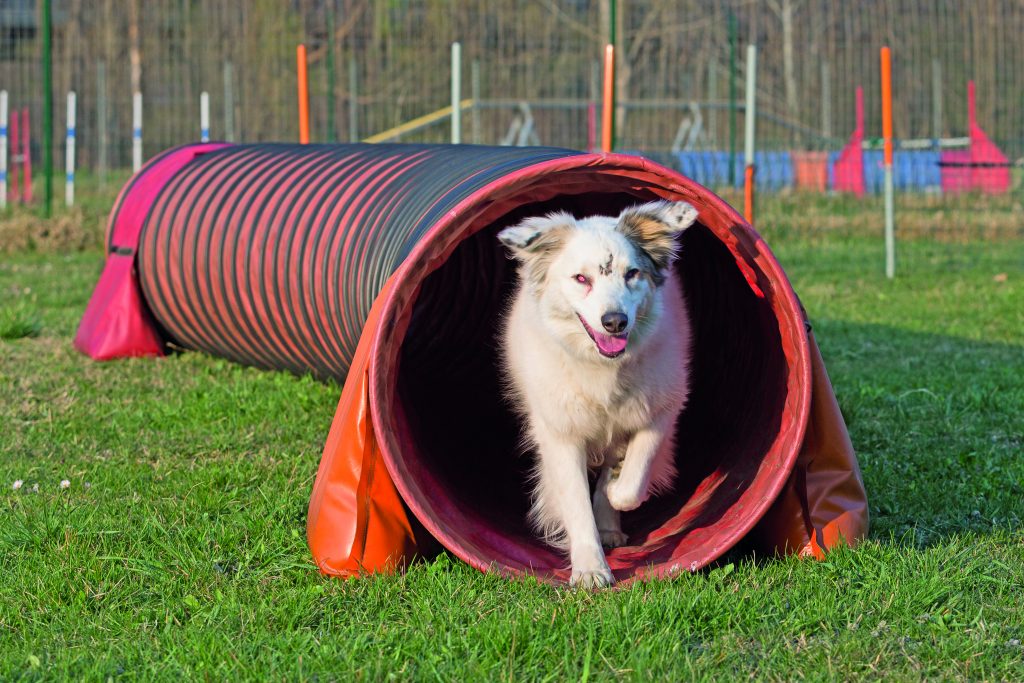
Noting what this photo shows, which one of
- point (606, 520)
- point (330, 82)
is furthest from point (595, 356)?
point (330, 82)

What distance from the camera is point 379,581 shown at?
385 cm

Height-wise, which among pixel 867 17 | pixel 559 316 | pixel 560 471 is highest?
pixel 867 17

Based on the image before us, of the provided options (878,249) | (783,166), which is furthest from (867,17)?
(878,249)

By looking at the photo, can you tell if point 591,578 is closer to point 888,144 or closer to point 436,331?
point 436,331

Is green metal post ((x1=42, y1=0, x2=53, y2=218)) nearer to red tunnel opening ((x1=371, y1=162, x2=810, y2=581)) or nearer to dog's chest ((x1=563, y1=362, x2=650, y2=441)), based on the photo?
red tunnel opening ((x1=371, y1=162, x2=810, y2=581))

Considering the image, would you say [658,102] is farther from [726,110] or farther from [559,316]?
[559,316]

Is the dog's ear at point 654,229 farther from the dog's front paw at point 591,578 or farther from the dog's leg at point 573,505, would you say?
the dog's front paw at point 591,578

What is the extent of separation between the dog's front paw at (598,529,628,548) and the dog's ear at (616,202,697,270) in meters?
1.03

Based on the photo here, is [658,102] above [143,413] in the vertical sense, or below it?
above

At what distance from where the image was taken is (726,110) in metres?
17.8

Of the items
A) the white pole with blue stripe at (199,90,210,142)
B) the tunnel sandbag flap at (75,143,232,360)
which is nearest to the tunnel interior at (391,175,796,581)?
the tunnel sandbag flap at (75,143,232,360)

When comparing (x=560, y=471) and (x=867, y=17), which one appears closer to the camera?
(x=560, y=471)

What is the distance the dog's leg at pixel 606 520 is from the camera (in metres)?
4.60

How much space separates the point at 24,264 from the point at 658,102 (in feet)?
27.7
